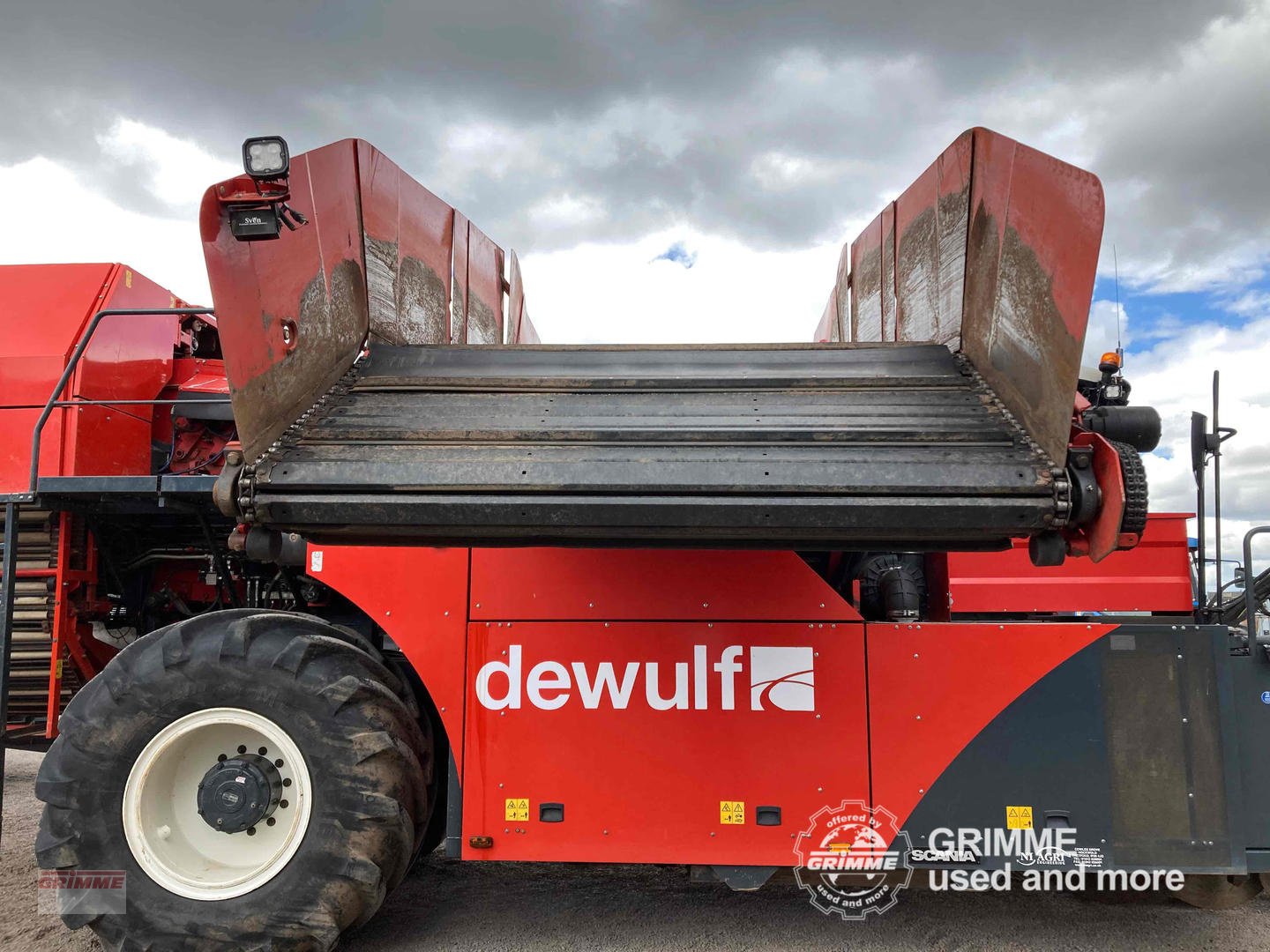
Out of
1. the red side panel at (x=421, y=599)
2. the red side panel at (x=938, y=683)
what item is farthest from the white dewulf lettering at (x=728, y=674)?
the red side panel at (x=421, y=599)

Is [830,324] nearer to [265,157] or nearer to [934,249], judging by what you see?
[934,249]

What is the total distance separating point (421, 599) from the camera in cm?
381

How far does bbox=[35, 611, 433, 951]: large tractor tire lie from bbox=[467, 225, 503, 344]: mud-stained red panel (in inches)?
85.1

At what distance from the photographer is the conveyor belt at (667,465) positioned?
2.71m

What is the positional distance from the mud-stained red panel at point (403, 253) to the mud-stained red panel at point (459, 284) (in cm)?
7

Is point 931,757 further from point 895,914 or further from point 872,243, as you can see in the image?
point 872,243

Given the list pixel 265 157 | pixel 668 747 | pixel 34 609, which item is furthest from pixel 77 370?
pixel 668 747

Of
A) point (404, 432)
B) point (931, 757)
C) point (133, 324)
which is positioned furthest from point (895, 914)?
point (133, 324)

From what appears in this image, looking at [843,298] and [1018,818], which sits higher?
[843,298]

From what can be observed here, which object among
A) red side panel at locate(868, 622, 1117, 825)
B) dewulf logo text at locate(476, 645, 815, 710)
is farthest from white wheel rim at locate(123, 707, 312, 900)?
red side panel at locate(868, 622, 1117, 825)

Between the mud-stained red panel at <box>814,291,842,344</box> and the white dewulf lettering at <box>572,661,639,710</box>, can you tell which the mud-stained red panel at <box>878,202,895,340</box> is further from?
the white dewulf lettering at <box>572,661,639,710</box>

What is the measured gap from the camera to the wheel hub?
353 cm

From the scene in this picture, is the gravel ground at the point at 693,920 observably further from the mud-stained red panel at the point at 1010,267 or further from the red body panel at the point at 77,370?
the mud-stained red panel at the point at 1010,267

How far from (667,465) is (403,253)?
82.1 inches
